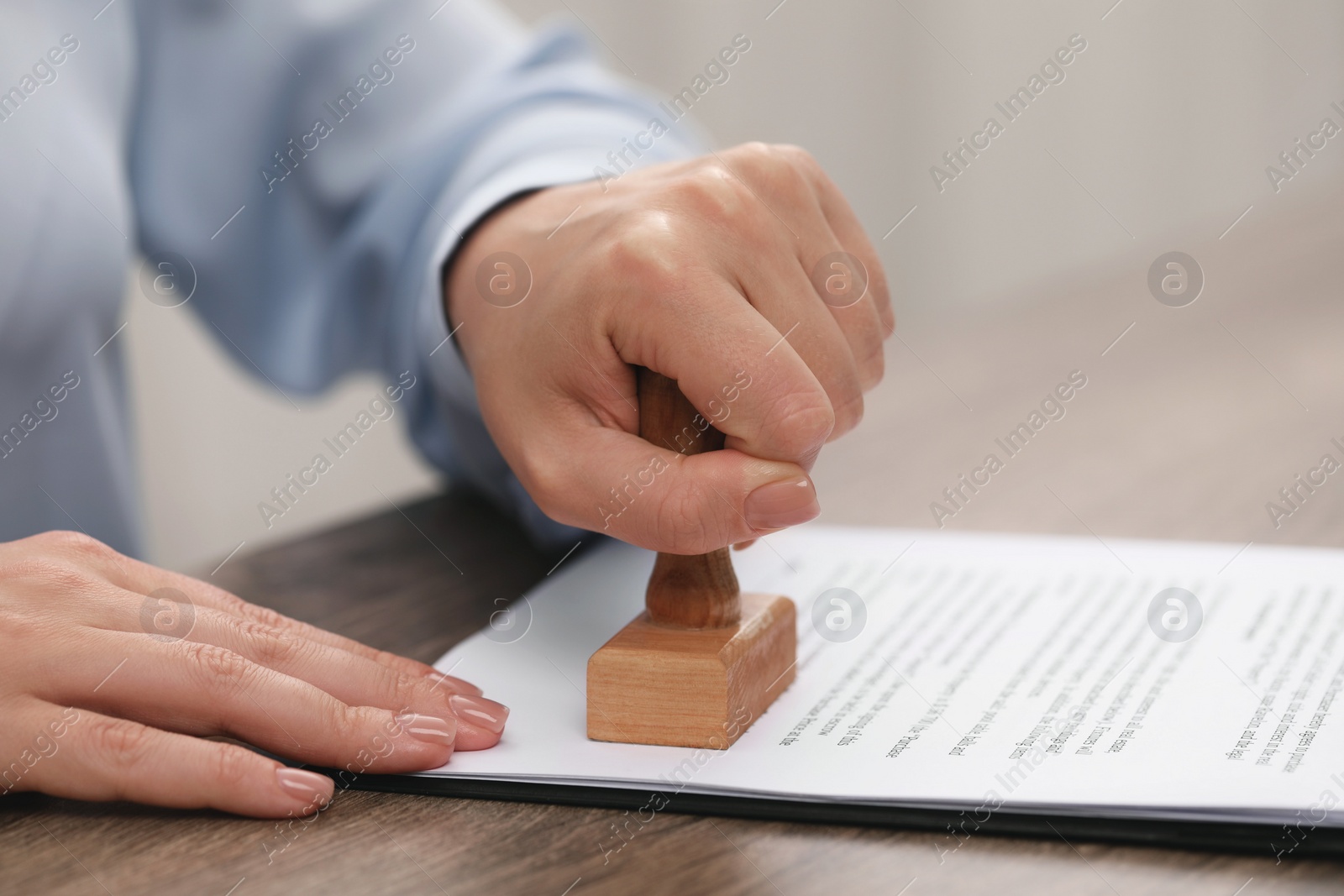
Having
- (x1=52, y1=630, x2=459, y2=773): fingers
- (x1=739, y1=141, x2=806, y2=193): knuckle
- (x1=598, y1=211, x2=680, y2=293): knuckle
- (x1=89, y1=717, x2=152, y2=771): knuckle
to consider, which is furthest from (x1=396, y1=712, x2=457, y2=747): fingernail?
(x1=739, y1=141, x2=806, y2=193): knuckle

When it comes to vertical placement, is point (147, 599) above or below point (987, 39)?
below

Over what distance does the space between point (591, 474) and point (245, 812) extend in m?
0.23

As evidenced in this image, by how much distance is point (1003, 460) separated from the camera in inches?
45.2

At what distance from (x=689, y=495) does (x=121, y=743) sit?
28 centimetres

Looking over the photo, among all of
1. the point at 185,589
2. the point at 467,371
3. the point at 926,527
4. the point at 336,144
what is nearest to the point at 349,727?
the point at 185,589

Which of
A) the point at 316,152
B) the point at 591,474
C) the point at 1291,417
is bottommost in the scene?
the point at 1291,417

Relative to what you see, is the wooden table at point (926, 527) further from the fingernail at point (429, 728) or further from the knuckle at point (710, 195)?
the knuckle at point (710, 195)

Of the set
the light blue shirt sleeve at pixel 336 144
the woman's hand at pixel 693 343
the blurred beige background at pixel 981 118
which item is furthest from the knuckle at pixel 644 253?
the blurred beige background at pixel 981 118

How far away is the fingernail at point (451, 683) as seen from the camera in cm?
60

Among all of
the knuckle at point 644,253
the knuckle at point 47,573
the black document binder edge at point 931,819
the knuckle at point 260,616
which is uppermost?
the knuckle at point 47,573

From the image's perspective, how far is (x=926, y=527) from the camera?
3.21 feet

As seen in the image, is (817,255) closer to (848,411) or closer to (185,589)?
(848,411)

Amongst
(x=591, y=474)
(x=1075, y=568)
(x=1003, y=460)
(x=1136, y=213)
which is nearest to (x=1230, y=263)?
(x=1003, y=460)

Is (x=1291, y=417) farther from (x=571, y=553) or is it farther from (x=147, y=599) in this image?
(x=147, y=599)
